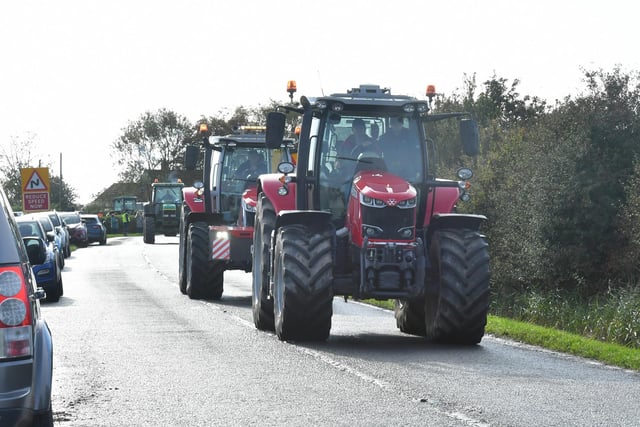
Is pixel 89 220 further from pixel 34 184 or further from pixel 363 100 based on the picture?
pixel 363 100

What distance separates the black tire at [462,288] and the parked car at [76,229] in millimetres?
46322

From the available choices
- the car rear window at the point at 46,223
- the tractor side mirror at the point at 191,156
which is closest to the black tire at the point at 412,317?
the tractor side mirror at the point at 191,156

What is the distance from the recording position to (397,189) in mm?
13602

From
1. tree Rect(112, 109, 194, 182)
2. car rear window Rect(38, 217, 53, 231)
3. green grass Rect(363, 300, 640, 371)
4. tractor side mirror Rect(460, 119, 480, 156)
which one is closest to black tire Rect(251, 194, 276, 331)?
green grass Rect(363, 300, 640, 371)

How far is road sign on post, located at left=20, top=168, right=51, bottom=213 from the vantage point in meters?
37.6

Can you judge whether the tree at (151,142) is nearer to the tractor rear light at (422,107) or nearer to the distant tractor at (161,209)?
the distant tractor at (161,209)

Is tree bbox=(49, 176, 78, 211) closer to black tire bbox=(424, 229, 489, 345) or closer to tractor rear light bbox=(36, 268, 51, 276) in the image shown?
tractor rear light bbox=(36, 268, 51, 276)

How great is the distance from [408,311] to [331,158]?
225cm

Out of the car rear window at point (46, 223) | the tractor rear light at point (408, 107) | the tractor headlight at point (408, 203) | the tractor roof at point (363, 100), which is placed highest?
the tractor roof at point (363, 100)

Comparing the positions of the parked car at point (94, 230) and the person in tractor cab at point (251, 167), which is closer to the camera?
the person in tractor cab at point (251, 167)

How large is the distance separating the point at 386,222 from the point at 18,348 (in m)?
7.95

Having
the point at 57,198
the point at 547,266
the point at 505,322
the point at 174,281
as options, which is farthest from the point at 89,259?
the point at 57,198

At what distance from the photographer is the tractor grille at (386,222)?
13.6 m

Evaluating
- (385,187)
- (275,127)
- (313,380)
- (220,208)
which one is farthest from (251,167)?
(313,380)
